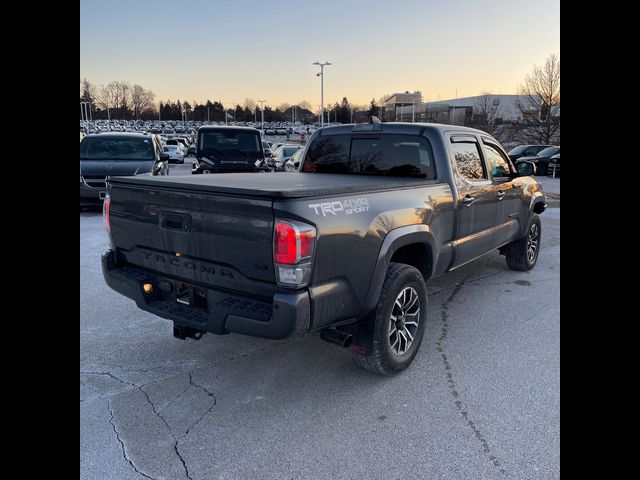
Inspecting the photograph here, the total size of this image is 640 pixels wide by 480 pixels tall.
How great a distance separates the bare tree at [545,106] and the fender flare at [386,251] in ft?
123

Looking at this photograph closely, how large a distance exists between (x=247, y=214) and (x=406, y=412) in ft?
5.68

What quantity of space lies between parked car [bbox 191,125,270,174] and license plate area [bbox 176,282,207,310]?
11.0m

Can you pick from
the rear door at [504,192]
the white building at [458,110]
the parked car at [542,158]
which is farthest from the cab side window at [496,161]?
the white building at [458,110]

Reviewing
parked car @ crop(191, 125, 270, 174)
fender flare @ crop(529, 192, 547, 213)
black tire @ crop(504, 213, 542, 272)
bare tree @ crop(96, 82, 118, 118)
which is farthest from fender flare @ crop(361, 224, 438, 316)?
bare tree @ crop(96, 82, 118, 118)

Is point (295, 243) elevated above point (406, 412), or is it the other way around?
point (295, 243)

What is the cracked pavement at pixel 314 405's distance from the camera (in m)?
2.80

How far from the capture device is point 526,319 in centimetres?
514

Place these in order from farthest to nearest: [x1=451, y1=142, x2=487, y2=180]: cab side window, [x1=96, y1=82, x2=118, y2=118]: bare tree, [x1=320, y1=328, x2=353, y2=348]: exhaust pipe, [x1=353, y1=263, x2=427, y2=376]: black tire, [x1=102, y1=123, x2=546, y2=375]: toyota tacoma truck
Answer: [x1=96, y1=82, x2=118, y2=118]: bare tree, [x1=451, y1=142, x2=487, y2=180]: cab side window, [x1=353, y1=263, x2=427, y2=376]: black tire, [x1=320, y1=328, x2=353, y2=348]: exhaust pipe, [x1=102, y1=123, x2=546, y2=375]: toyota tacoma truck

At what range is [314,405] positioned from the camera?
344cm

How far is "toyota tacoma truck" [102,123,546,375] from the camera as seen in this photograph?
293cm

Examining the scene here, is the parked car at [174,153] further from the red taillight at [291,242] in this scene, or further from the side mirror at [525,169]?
the red taillight at [291,242]

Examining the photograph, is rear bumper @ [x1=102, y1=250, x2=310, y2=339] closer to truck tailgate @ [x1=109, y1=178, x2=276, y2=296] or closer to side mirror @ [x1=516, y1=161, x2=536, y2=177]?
truck tailgate @ [x1=109, y1=178, x2=276, y2=296]
